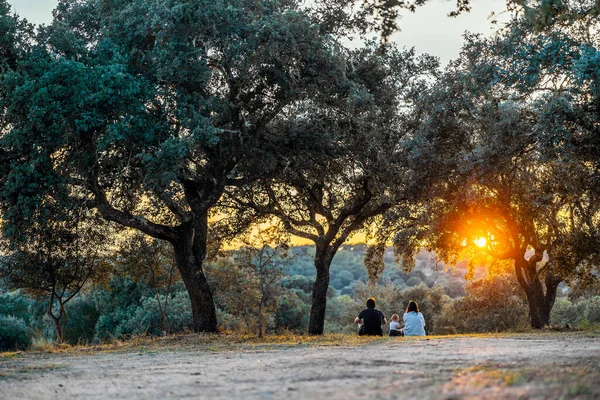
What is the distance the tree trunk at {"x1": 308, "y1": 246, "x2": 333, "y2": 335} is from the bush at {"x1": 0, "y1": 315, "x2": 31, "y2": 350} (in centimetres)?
2683

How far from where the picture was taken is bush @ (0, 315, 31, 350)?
45.1 metres

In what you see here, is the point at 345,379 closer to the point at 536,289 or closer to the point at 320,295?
the point at 320,295

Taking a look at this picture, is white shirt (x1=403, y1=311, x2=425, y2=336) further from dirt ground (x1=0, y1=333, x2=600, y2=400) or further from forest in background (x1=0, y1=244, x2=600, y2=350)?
forest in background (x1=0, y1=244, x2=600, y2=350)

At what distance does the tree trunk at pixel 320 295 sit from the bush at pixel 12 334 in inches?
1056

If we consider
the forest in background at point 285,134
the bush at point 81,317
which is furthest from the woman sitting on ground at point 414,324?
the bush at point 81,317

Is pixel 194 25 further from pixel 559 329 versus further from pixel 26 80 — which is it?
pixel 559 329

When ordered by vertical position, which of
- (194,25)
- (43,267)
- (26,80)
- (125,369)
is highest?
(194,25)

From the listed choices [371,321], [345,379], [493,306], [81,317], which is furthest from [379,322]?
[81,317]

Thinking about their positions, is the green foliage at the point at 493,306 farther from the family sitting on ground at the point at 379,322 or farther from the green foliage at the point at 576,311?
the family sitting on ground at the point at 379,322

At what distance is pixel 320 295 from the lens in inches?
1008

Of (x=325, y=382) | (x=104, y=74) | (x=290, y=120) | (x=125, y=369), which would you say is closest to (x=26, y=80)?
(x=104, y=74)

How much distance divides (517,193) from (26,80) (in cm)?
1641

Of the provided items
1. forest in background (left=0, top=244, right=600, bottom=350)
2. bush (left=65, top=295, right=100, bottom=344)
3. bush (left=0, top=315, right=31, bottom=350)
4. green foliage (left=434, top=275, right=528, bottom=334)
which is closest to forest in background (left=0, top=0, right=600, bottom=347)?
forest in background (left=0, top=244, right=600, bottom=350)

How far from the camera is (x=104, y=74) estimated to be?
53.1 ft
